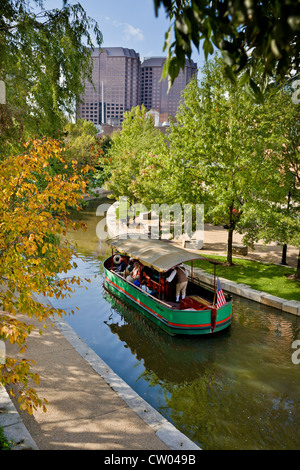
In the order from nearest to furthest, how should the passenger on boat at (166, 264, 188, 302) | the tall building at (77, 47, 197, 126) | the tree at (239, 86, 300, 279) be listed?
the passenger on boat at (166, 264, 188, 302)
the tree at (239, 86, 300, 279)
the tall building at (77, 47, 197, 126)

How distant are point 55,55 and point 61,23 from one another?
0.80 m

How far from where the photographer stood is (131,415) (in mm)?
6789

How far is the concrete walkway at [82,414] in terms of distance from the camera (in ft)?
19.2

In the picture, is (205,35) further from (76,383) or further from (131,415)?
(76,383)

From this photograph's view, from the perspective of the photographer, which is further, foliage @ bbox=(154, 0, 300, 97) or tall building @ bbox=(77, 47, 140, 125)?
tall building @ bbox=(77, 47, 140, 125)

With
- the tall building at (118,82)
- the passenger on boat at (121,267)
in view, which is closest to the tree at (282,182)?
the passenger on boat at (121,267)

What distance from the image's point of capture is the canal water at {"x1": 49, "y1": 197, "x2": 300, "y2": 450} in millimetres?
7152

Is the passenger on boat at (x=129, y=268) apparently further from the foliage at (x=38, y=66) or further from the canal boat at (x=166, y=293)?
the foliage at (x=38, y=66)

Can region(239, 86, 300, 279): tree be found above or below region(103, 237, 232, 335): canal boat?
above

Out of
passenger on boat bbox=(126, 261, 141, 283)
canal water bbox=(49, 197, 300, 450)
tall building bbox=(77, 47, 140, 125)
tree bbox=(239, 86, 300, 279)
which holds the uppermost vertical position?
tall building bbox=(77, 47, 140, 125)

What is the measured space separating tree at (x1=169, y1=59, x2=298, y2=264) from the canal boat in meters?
3.91

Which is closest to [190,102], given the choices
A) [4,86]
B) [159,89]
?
[4,86]

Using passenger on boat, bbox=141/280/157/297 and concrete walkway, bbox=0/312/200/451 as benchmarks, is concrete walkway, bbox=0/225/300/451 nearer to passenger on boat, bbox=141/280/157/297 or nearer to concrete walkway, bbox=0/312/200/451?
concrete walkway, bbox=0/312/200/451

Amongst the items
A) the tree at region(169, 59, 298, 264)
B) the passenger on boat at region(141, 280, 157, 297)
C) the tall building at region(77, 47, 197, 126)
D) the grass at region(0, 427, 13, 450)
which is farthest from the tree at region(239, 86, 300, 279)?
the tall building at region(77, 47, 197, 126)
